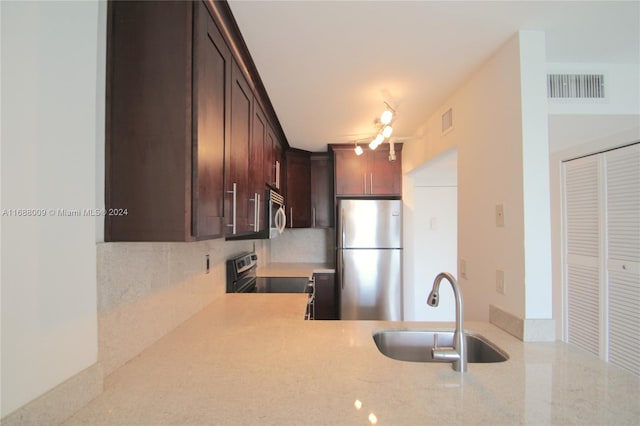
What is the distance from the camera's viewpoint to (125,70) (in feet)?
2.99

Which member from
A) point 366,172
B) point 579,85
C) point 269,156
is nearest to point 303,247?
point 366,172

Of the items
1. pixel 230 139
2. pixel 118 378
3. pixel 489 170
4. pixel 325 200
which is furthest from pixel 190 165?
pixel 325 200

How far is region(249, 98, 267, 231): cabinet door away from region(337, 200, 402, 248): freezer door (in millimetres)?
1376

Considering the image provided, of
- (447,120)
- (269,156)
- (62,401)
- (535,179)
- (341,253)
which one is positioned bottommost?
(62,401)

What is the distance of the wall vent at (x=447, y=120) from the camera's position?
2035 millimetres

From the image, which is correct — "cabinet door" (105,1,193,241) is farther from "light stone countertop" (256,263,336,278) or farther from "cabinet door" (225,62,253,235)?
"light stone countertop" (256,263,336,278)

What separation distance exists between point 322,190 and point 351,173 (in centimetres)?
48

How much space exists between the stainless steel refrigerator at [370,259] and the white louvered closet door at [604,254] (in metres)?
1.58

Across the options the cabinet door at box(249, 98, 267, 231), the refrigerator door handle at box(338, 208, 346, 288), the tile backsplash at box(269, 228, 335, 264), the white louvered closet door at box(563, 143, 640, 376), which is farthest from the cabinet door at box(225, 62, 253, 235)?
the white louvered closet door at box(563, 143, 640, 376)

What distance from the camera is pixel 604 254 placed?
224 centimetres

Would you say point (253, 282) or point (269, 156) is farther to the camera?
point (253, 282)

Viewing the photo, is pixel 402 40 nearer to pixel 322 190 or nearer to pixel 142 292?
pixel 142 292

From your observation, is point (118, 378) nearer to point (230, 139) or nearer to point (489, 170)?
point (230, 139)

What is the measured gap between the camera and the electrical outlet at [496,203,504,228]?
146 centimetres
